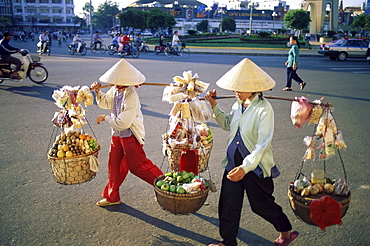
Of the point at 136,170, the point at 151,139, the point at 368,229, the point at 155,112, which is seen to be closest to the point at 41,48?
the point at 155,112

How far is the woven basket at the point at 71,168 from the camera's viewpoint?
3.52 meters

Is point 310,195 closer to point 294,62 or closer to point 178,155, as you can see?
point 178,155

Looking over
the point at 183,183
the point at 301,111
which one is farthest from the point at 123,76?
the point at 301,111

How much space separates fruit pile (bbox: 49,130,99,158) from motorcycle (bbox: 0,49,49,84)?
7.91 m

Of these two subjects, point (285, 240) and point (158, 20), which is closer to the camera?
point (285, 240)

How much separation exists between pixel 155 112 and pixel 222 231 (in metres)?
5.03

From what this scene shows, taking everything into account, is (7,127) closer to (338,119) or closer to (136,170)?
(136,170)

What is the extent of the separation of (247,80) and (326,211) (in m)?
1.21

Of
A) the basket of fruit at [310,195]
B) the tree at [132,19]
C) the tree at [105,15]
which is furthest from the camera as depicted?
the tree at [105,15]

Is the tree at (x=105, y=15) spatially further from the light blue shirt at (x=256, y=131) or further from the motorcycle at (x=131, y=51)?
the light blue shirt at (x=256, y=131)

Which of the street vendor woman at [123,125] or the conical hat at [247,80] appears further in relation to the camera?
the street vendor woman at [123,125]

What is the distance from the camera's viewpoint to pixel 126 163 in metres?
3.84

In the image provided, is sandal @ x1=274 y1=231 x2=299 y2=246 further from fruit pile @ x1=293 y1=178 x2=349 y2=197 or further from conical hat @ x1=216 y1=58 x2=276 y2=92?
conical hat @ x1=216 y1=58 x2=276 y2=92

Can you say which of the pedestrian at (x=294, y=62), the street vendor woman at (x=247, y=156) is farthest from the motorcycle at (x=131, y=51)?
the street vendor woman at (x=247, y=156)
